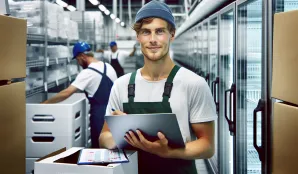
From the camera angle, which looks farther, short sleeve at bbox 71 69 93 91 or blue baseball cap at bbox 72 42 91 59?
blue baseball cap at bbox 72 42 91 59

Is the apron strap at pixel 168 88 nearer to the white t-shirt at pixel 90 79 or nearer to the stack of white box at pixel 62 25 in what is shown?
the white t-shirt at pixel 90 79

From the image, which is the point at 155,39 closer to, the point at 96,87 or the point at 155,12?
the point at 155,12

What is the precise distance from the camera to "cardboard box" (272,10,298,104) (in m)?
1.58

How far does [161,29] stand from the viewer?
1864mm

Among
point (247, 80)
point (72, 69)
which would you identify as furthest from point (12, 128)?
point (72, 69)

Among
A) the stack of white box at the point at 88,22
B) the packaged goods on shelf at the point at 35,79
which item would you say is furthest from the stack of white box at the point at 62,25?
the stack of white box at the point at 88,22

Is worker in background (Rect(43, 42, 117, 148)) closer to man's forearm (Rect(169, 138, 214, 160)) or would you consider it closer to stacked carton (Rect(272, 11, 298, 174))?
man's forearm (Rect(169, 138, 214, 160))

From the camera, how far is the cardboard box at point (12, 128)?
1982 millimetres

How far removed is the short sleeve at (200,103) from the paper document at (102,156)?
1.28 ft

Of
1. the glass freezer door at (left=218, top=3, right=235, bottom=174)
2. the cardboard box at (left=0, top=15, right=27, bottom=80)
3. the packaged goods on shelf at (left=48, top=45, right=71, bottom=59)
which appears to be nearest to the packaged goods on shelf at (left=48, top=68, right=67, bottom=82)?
the packaged goods on shelf at (left=48, top=45, right=71, bottom=59)

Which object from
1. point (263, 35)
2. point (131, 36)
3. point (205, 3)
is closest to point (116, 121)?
point (263, 35)

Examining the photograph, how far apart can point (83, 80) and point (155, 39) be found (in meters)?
2.80

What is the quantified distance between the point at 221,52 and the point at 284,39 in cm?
224

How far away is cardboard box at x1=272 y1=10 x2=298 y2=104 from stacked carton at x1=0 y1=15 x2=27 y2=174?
1.35 meters
